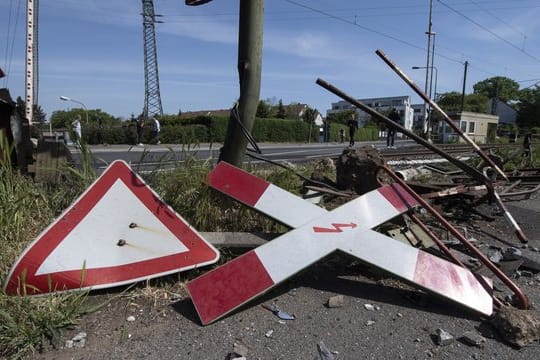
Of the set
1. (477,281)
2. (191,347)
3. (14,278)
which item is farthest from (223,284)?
(477,281)

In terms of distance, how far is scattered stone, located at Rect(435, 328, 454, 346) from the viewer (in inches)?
90.7

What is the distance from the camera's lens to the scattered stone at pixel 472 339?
90.0 inches

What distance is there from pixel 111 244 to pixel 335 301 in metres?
1.50

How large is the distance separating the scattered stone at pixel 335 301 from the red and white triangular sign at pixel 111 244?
0.83 meters

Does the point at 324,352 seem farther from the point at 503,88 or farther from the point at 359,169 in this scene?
the point at 503,88

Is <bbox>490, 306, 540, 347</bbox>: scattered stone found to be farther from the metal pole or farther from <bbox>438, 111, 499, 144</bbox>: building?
<bbox>438, 111, 499, 144</bbox>: building

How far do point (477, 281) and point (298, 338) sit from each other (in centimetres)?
127

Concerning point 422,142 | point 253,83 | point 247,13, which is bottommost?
point 422,142

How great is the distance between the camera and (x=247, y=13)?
4.10 meters

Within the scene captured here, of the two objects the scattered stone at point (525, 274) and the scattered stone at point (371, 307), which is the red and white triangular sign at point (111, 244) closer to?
the scattered stone at point (371, 307)

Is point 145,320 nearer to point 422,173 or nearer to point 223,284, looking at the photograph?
point 223,284

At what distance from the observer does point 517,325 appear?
232cm

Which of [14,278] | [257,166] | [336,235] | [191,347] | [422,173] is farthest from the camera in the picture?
[422,173]

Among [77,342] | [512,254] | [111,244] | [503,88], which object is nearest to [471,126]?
[512,254]
